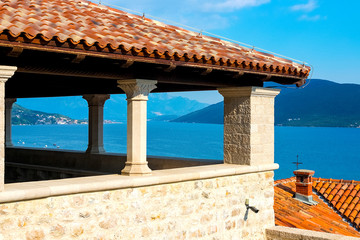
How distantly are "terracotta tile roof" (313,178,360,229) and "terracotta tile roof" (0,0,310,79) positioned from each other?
674cm

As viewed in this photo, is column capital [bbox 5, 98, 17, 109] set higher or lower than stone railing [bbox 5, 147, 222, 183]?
higher

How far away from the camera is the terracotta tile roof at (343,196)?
1446cm

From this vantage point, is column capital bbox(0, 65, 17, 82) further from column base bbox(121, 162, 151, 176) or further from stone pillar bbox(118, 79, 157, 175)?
column base bbox(121, 162, 151, 176)

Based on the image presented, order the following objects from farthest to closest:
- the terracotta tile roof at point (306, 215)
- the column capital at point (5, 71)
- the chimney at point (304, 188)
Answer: the chimney at point (304, 188) → the terracotta tile roof at point (306, 215) → the column capital at point (5, 71)

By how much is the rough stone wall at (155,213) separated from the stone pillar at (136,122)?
461 mm

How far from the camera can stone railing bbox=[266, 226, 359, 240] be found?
840 cm

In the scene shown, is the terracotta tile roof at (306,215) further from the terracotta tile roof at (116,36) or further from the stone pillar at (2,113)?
the stone pillar at (2,113)

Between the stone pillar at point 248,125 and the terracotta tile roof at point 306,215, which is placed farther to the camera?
the terracotta tile roof at point 306,215

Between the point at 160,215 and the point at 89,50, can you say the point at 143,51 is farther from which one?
the point at 160,215

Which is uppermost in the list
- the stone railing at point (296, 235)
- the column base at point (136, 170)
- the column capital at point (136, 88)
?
the column capital at point (136, 88)

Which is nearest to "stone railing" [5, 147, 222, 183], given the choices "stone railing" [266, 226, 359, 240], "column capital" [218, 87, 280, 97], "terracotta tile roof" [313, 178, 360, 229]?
"column capital" [218, 87, 280, 97]

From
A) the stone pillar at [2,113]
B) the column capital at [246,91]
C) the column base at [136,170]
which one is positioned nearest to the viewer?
the stone pillar at [2,113]

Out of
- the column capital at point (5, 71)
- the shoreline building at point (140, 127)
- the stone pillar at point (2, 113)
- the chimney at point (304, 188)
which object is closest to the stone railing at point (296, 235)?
the shoreline building at point (140, 127)

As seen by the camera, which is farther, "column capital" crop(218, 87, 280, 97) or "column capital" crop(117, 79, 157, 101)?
"column capital" crop(218, 87, 280, 97)
